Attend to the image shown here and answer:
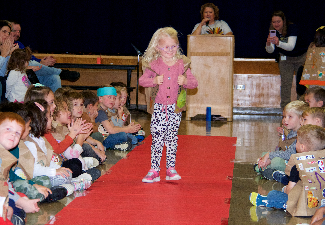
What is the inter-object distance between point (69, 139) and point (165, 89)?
91 centimetres

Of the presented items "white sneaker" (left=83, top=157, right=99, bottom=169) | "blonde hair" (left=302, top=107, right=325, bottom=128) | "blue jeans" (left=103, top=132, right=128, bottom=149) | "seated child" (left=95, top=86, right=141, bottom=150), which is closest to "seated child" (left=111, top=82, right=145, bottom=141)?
"seated child" (left=95, top=86, right=141, bottom=150)

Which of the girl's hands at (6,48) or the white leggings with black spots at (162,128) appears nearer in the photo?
the white leggings with black spots at (162,128)

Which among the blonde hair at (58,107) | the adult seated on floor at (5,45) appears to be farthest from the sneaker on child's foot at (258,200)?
the adult seated on floor at (5,45)

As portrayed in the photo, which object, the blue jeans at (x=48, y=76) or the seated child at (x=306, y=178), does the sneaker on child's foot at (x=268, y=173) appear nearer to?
the seated child at (x=306, y=178)

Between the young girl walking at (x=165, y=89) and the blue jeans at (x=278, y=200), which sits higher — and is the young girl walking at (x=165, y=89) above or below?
above

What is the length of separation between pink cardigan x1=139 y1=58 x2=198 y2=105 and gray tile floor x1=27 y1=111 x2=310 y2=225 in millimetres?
891

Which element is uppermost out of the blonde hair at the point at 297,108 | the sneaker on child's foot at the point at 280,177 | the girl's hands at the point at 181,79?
the girl's hands at the point at 181,79

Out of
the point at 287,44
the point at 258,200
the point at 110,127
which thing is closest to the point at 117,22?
the point at 287,44

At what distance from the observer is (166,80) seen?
356cm

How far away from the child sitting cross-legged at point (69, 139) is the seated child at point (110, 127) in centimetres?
84

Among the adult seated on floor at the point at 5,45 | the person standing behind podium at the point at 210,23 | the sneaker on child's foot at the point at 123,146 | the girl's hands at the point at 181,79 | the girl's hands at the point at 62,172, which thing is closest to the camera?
the girl's hands at the point at 62,172

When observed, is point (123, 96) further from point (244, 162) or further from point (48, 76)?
point (244, 162)

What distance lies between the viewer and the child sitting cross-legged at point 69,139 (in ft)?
11.0

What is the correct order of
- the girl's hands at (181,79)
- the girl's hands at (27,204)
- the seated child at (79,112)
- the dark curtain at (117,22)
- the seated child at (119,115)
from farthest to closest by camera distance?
1. the dark curtain at (117,22)
2. the seated child at (119,115)
3. the seated child at (79,112)
4. the girl's hands at (181,79)
5. the girl's hands at (27,204)
